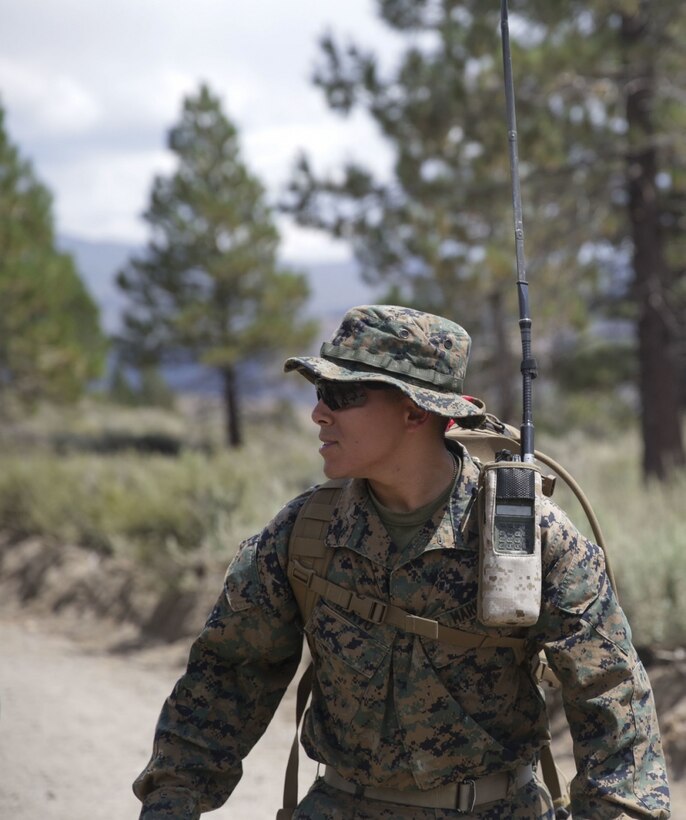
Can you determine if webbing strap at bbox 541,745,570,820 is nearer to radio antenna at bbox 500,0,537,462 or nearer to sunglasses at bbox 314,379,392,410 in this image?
radio antenna at bbox 500,0,537,462

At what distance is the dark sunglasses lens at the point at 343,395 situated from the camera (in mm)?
2428

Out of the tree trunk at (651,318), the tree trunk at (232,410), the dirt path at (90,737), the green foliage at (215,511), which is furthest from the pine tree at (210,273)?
the dirt path at (90,737)

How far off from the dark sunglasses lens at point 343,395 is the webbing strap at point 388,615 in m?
0.36

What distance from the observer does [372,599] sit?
2.40 metres

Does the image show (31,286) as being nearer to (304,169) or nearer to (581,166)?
(304,169)

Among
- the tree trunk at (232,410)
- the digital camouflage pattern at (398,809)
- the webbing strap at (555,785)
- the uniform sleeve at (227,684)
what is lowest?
the tree trunk at (232,410)

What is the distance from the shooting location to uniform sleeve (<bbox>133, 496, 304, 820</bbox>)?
8.22 feet

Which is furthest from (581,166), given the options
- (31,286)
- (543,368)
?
(31,286)

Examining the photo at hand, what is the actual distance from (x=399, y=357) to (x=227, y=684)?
85 centimetres

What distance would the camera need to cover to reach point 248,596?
251cm

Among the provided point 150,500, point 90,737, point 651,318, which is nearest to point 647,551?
point 90,737

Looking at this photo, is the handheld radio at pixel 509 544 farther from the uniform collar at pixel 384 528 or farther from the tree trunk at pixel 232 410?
the tree trunk at pixel 232 410

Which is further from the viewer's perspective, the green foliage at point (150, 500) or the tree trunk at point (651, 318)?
the tree trunk at point (651, 318)

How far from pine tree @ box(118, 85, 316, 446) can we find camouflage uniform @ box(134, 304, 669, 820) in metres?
22.1
